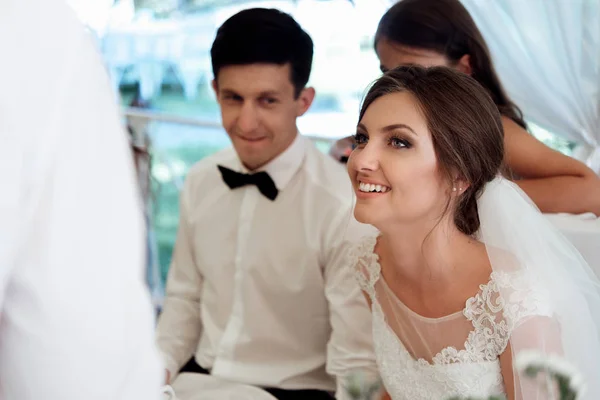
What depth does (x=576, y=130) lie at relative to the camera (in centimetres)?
275

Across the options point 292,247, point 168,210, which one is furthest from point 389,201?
point 168,210

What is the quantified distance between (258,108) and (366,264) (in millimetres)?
561

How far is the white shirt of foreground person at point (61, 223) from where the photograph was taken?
69cm

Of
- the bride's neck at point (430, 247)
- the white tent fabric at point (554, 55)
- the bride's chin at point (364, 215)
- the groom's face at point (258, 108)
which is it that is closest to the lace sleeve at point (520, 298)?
the bride's neck at point (430, 247)

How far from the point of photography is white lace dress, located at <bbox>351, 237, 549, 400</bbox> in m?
1.45

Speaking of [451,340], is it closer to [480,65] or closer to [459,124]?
[459,124]

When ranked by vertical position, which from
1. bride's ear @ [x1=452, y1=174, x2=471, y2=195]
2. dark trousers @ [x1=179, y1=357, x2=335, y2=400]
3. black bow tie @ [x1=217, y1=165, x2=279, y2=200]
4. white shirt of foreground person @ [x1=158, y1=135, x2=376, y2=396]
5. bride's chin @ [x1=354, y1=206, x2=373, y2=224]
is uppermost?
bride's ear @ [x1=452, y1=174, x2=471, y2=195]

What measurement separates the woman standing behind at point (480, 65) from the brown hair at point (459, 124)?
411 millimetres

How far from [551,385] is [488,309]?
46 cm

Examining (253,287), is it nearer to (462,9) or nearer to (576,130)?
(462,9)

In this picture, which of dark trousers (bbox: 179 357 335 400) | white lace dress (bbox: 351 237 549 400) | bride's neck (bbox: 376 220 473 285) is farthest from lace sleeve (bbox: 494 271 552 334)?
dark trousers (bbox: 179 357 335 400)

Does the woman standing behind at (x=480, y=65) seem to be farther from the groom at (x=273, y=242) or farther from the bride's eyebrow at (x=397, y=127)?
the bride's eyebrow at (x=397, y=127)

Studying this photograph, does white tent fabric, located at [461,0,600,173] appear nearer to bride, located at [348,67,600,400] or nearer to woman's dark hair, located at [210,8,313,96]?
woman's dark hair, located at [210,8,313,96]

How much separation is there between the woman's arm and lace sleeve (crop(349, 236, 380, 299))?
452 millimetres
